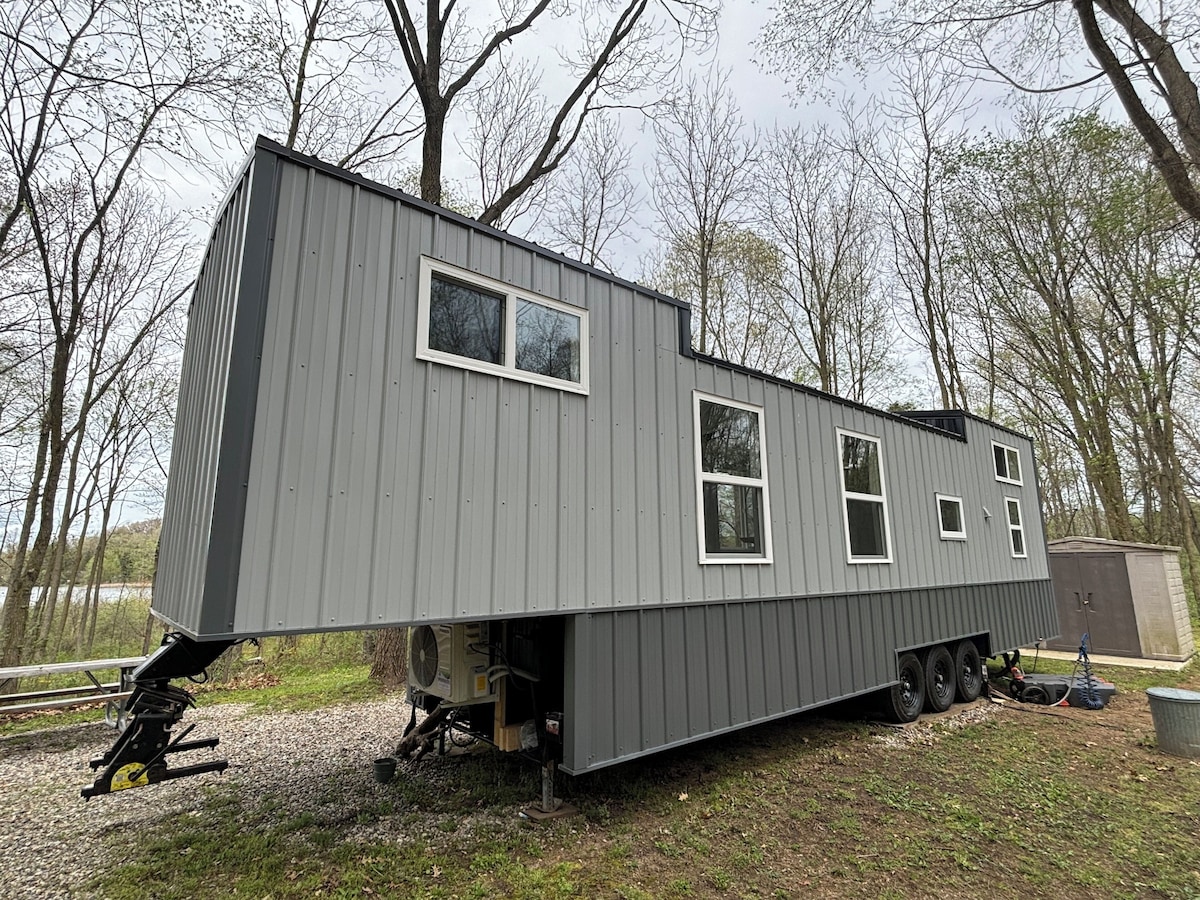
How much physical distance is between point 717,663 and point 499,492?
2.26 meters

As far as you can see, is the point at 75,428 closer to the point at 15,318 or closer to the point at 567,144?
the point at 15,318

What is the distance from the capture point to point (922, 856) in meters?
3.25

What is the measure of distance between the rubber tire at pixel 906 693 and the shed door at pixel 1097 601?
20.1 ft

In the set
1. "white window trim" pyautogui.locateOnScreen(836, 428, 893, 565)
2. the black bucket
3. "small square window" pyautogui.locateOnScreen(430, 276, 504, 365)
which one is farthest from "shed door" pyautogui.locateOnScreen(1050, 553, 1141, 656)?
the black bucket

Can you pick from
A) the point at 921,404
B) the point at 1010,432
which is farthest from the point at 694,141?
the point at 921,404

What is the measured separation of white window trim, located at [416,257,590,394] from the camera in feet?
10.6

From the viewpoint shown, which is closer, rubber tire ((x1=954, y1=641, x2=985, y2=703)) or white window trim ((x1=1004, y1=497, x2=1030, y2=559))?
rubber tire ((x1=954, y1=641, x2=985, y2=703))

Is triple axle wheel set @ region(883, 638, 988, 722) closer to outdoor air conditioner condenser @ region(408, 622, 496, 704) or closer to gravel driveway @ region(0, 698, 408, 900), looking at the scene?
outdoor air conditioner condenser @ region(408, 622, 496, 704)

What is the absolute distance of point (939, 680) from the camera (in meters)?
6.67

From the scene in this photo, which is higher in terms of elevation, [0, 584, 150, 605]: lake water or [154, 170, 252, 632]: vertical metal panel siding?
[154, 170, 252, 632]: vertical metal panel siding

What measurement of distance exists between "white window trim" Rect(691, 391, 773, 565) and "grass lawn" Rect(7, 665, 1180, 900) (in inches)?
68.2

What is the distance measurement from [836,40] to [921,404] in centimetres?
1411

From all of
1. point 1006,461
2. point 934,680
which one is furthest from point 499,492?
point 1006,461

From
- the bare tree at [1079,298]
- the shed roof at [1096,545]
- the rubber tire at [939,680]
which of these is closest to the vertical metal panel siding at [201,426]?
the rubber tire at [939,680]
